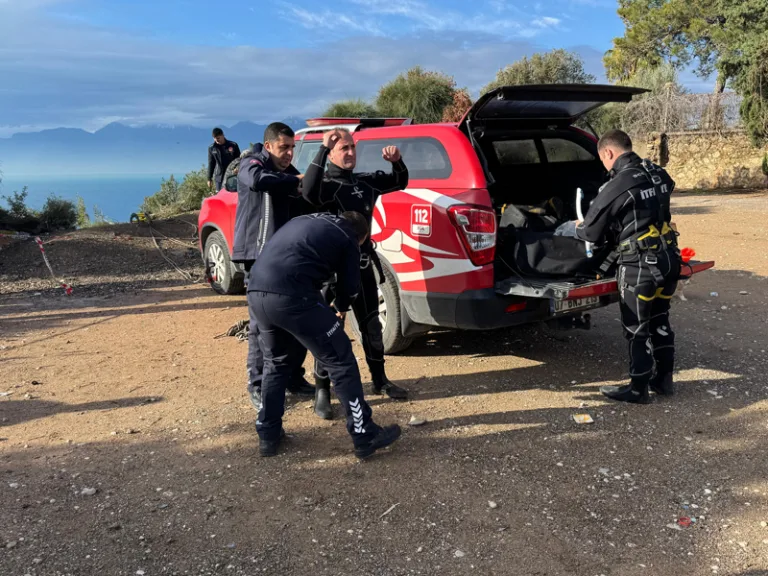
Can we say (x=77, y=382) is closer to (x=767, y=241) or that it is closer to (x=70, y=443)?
(x=70, y=443)

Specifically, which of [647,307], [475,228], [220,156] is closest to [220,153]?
[220,156]

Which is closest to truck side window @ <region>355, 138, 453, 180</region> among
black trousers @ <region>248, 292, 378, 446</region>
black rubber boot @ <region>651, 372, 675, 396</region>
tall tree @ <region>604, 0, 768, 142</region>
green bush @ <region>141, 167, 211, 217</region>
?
black trousers @ <region>248, 292, 378, 446</region>

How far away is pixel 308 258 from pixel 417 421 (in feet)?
4.55

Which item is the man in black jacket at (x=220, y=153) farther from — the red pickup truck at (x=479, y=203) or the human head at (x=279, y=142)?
the human head at (x=279, y=142)

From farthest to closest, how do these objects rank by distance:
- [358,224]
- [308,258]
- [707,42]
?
[707,42] < [358,224] < [308,258]

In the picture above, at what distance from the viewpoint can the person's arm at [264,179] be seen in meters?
4.05

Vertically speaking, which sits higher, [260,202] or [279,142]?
[279,142]

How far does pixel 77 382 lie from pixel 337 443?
94.0 inches

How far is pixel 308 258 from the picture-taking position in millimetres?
3592

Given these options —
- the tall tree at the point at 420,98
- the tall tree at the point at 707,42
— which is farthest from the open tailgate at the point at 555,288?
the tall tree at the point at 707,42

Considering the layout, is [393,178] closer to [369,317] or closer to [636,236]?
[369,317]

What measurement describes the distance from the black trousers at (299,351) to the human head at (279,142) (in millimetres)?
1035

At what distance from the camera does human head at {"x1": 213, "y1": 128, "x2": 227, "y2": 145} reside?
437 inches

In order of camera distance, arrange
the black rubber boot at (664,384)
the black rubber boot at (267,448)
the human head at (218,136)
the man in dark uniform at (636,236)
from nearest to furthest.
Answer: the black rubber boot at (267,448)
the man in dark uniform at (636,236)
the black rubber boot at (664,384)
the human head at (218,136)
